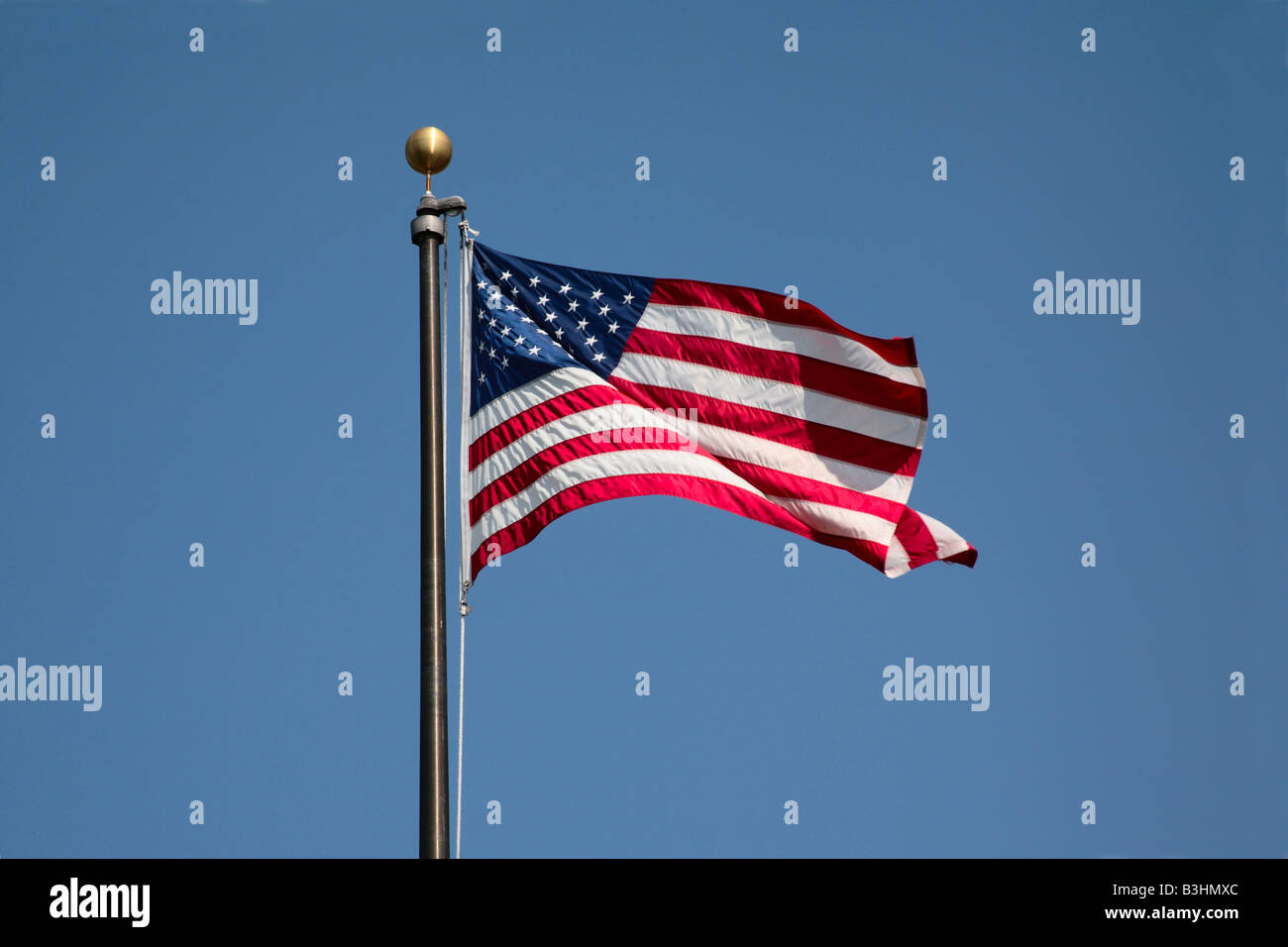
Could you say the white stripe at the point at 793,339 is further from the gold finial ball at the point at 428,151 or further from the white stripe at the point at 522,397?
the gold finial ball at the point at 428,151

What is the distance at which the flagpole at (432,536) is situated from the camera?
12.5 m

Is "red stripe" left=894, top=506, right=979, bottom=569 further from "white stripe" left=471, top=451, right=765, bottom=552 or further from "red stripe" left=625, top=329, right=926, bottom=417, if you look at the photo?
"white stripe" left=471, top=451, right=765, bottom=552

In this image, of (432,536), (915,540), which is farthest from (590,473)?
(915,540)

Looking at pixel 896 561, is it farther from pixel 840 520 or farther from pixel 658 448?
pixel 658 448

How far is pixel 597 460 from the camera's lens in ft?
52.1

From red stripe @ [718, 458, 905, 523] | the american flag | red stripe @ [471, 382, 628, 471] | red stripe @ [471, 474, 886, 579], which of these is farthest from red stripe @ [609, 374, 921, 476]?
red stripe @ [471, 382, 628, 471]

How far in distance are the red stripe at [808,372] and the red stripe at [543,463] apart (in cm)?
152

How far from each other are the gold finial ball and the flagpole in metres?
0.03

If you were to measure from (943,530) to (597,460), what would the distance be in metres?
3.78

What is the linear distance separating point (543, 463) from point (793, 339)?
11.0 ft

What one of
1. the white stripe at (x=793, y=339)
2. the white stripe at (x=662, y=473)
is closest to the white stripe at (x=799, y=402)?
the white stripe at (x=793, y=339)

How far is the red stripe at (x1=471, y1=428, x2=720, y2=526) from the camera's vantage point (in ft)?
50.8
